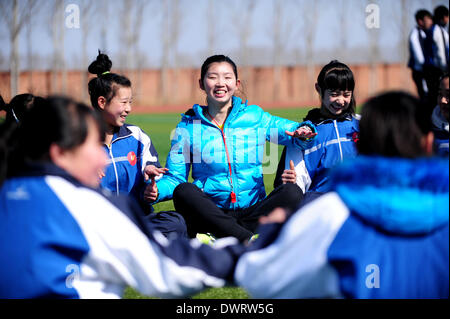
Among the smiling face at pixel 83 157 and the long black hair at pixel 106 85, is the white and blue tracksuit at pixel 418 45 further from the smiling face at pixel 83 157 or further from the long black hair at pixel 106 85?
the smiling face at pixel 83 157

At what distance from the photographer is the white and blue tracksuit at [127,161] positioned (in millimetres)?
4062

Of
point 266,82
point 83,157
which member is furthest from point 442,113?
point 266,82

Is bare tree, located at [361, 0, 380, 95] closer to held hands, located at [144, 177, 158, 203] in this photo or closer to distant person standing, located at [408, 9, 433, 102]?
distant person standing, located at [408, 9, 433, 102]

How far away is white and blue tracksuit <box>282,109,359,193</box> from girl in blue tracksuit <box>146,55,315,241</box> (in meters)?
0.14

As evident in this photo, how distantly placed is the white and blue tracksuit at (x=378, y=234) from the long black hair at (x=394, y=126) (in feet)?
0.18

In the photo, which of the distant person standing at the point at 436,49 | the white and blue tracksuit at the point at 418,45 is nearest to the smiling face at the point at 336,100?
the distant person standing at the point at 436,49

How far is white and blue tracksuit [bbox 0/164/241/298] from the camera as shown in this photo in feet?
6.09

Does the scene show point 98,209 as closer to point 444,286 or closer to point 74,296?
point 74,296

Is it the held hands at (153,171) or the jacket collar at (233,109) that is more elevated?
the jacket collar at (233,109)

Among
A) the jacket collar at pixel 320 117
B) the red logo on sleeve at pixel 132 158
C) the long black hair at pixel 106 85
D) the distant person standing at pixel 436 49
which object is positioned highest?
the distant person standing at pixel 436 49

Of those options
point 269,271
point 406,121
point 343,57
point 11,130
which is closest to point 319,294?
point 269,271

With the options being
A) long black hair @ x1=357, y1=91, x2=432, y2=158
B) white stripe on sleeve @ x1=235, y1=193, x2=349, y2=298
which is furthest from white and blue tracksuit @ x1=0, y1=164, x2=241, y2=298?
long black hair @ x1=357, y1=91, x2=432, y2=158

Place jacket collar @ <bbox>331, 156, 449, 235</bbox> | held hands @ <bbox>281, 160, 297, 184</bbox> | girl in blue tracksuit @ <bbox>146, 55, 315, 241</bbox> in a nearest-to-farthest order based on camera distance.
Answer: jacket collar @ <bbox>331, 156, 449, 235</bbox>
held hands @ <bbox>281, 160, 297, 184</bbox>
girl in blue tracksuit @ <bbox>146, 55, 315, 241</bbox>

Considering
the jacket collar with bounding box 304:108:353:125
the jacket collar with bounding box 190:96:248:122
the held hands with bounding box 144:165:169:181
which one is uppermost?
the jacket collar with bounding box 190:96:248:122
